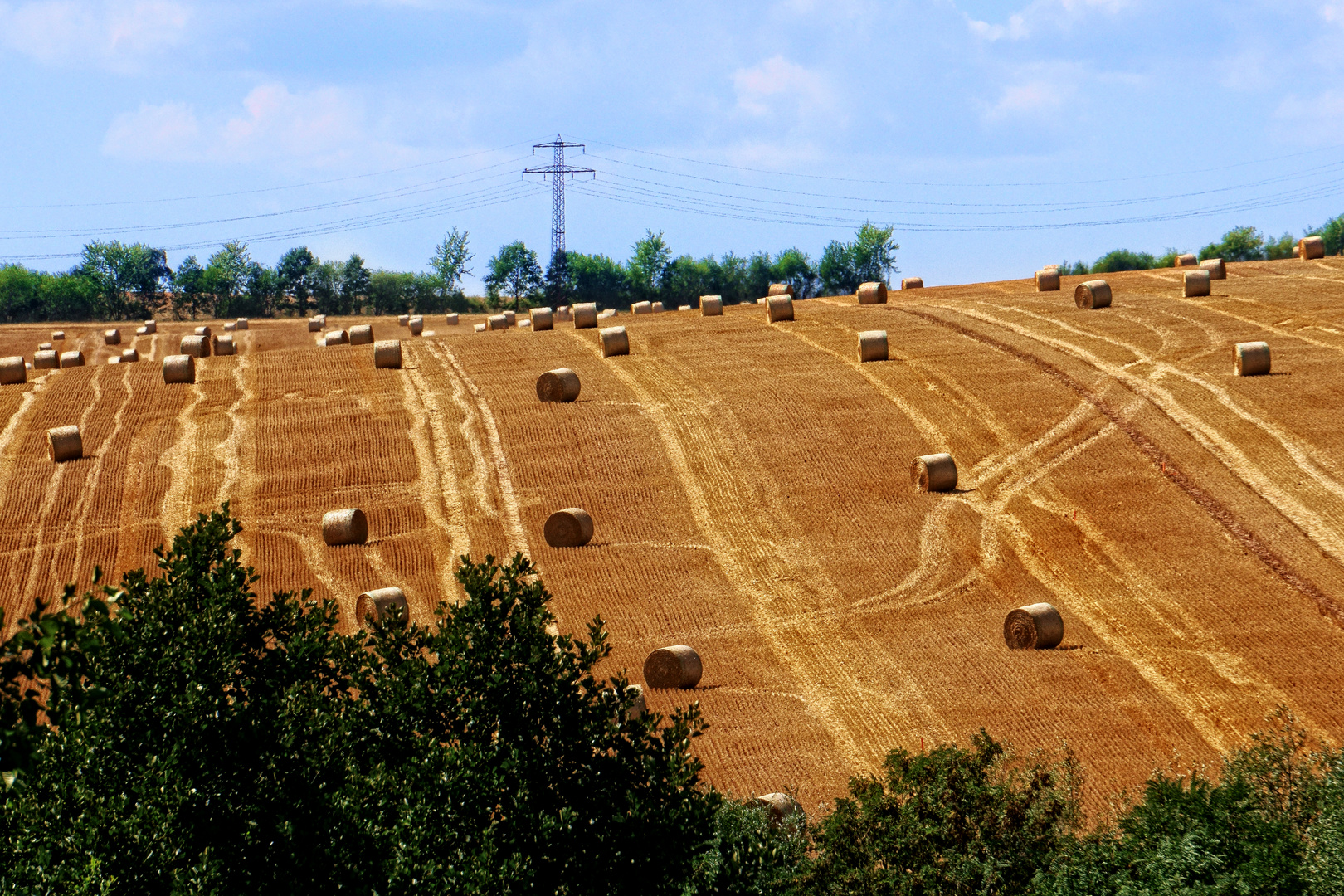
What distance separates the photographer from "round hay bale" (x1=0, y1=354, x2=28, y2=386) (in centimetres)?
4644

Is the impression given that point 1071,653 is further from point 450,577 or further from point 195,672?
point 195,672

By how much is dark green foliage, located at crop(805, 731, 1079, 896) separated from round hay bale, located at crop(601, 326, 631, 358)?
31470mm

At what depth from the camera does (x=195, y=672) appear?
1320 cm

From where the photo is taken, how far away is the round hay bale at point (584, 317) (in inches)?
2184

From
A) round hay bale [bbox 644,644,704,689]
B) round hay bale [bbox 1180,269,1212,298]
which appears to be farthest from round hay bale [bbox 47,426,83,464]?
round hay bale [bbox 1180,269,1212,298]

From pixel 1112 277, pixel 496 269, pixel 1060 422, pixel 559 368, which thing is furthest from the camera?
pixel 496 269

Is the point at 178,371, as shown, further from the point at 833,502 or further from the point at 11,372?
the point at 833,502

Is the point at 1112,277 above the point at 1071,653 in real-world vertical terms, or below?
above

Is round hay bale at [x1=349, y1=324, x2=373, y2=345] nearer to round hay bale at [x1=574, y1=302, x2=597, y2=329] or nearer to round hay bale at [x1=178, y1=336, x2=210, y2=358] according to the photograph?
round hay bale at [x1=178, y1=336, x2=210, y2=358]

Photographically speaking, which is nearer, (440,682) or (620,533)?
(440,682)

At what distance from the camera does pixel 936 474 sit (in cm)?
3591

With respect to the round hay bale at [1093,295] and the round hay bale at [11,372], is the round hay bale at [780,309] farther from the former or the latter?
the round hay bale at [11,372]

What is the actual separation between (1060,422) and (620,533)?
48.6 ft

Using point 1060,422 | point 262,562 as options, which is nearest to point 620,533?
point 262,562
